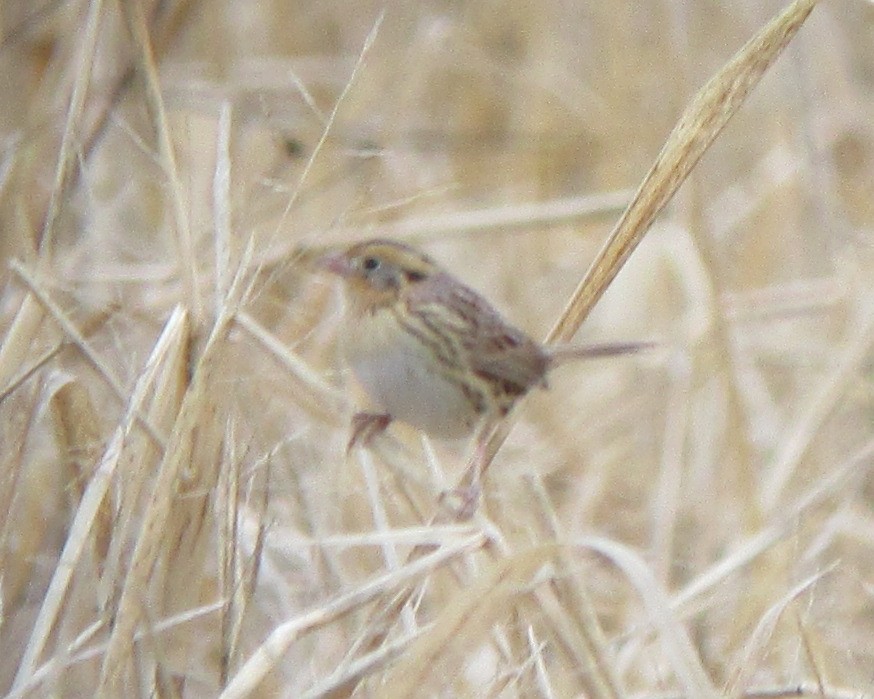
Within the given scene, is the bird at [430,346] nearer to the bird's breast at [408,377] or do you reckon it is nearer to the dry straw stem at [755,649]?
the bird's breast at [408,377]

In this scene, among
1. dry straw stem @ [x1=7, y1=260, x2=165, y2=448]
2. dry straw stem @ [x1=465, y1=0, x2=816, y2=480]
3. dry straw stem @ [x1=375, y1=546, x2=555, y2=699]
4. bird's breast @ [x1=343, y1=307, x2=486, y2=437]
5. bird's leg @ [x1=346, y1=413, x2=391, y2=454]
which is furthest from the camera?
bird's breast @ [x1=343, y1=307, x2=486, y2=437]

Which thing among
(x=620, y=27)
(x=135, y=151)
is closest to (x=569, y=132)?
(x=620, y=27)

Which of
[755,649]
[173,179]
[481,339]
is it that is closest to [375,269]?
[481,339]

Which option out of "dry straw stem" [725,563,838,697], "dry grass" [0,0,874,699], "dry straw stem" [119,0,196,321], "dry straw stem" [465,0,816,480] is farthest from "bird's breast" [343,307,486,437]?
"dry straw stem" [725,563,838,697]

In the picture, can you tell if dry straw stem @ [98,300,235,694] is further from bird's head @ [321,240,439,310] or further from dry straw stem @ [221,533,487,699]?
bird's head @ [321,240,439,310]

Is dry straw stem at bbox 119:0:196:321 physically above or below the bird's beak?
above

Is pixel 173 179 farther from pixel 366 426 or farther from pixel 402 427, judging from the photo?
pixel 402 427
